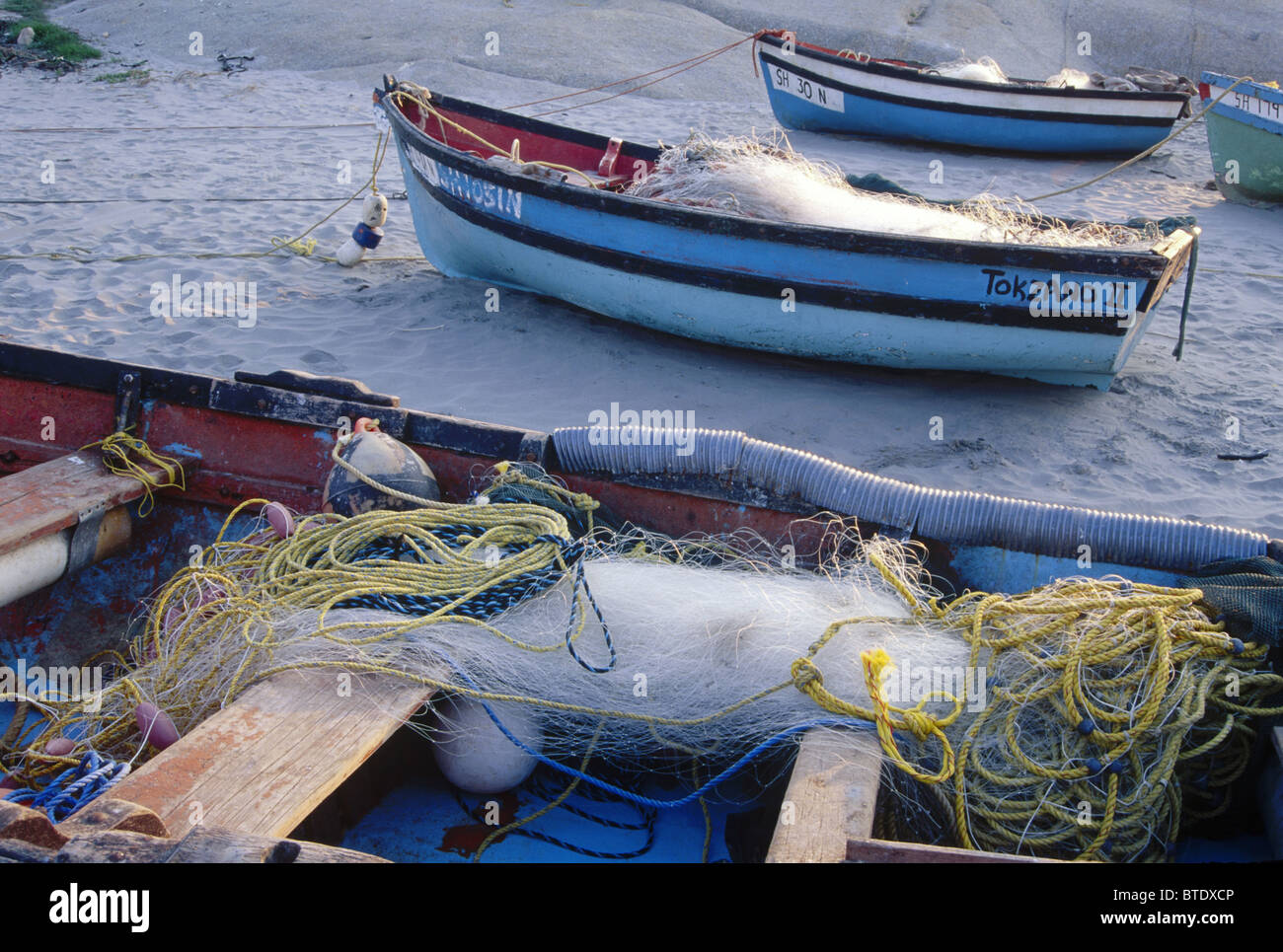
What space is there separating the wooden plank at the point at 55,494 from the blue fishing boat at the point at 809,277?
12.7 ft

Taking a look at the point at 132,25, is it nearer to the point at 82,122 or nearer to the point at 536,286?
the point at 82,122

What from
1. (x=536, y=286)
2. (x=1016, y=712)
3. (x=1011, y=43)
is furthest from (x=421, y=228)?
(x=1011, y=43)

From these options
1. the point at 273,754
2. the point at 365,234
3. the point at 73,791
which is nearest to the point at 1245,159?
the point at 365,234

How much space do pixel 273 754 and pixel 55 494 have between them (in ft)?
6.18

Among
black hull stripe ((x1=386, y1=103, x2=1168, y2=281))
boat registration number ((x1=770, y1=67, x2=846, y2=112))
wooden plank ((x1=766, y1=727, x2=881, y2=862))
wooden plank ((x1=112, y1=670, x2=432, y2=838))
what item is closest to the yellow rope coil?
wooden plank ((x1=112, y1=670, x2=432, y2=838))

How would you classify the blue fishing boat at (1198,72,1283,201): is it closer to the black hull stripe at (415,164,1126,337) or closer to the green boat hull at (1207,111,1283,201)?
the green boat hull at (1207,111,1283,201)

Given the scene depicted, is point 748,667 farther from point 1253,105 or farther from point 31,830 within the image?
point 1253,105

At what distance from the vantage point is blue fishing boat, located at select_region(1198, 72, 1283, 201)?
10.8 metres

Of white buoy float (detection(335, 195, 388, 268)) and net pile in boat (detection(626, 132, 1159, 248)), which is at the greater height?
net pile in boat (detection(626, 132, 1159, 248))

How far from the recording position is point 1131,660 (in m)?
2.54

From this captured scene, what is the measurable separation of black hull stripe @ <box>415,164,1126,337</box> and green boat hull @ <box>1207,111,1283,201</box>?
6708 millimetres

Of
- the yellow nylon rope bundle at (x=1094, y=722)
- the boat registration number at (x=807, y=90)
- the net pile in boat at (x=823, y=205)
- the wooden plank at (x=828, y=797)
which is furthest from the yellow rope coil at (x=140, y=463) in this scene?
the boat registration number at (x=807, y=90)

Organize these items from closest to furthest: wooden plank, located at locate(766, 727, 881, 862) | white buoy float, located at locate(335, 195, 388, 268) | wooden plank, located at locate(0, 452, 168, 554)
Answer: wooden plank, located at locate(766, 727, 881, 862)
wooden plank, located at locate(0, 452, 168, 554)
white buoy float, located at locate(335, 195, 388, 268)

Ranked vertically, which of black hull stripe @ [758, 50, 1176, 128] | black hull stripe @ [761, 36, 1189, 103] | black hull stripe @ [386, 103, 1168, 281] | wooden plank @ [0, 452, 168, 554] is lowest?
wooden plank @ [0, 452, 168, 554]
